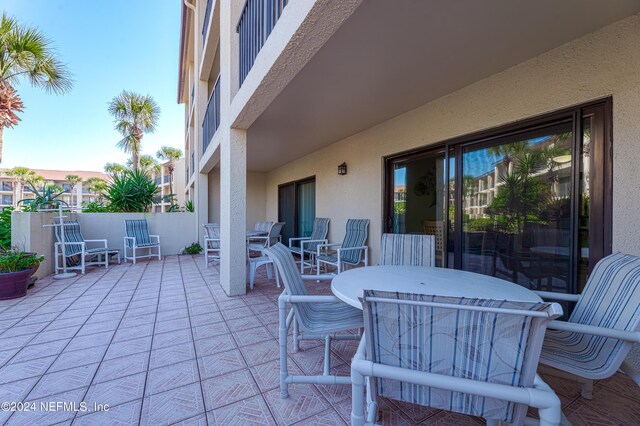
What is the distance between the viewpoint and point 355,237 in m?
4.71

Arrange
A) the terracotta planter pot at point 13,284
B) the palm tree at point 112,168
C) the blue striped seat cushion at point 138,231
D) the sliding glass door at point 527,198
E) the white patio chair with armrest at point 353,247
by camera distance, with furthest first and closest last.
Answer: the palm tree at point 112,168, the blue striped seat cushion at point 138,231, the white patio chair with armrest at point 353,247, the terracotta planter pot at point 13,284, the sliding glass door at point 527,198

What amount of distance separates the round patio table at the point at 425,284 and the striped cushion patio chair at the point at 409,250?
0.36m

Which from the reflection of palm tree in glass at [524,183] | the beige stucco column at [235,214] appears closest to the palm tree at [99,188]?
the beige stucco column at [235,214]

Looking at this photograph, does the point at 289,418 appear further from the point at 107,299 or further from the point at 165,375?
the point at 107,299

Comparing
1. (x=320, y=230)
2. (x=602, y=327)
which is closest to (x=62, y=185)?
(x=320, y=230)

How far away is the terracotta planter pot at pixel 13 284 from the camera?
134 inches

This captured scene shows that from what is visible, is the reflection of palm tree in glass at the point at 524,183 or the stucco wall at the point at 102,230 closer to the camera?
the reflection of palm tree in glass at the point at 524,183

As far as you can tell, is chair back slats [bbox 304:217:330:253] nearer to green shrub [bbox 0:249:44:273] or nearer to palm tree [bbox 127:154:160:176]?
green shrub [bbox 0:249:44:273]

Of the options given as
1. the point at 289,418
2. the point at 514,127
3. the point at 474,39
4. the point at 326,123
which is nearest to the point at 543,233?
the point at 514,127

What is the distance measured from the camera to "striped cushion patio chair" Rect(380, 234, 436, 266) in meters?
2.53

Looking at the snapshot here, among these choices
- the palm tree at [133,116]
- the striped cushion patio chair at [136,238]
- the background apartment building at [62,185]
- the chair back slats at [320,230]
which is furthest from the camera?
the background apartment building at [62,185]

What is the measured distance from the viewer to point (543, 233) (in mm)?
2551

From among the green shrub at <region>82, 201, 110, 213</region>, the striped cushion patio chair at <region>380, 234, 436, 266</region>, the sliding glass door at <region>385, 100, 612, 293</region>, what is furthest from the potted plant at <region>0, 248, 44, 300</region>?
the sliding glass door at <region>385, 100, 612, 293</region>

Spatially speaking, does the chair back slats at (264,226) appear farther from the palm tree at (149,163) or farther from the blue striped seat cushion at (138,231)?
the palm tree at (149,163)
